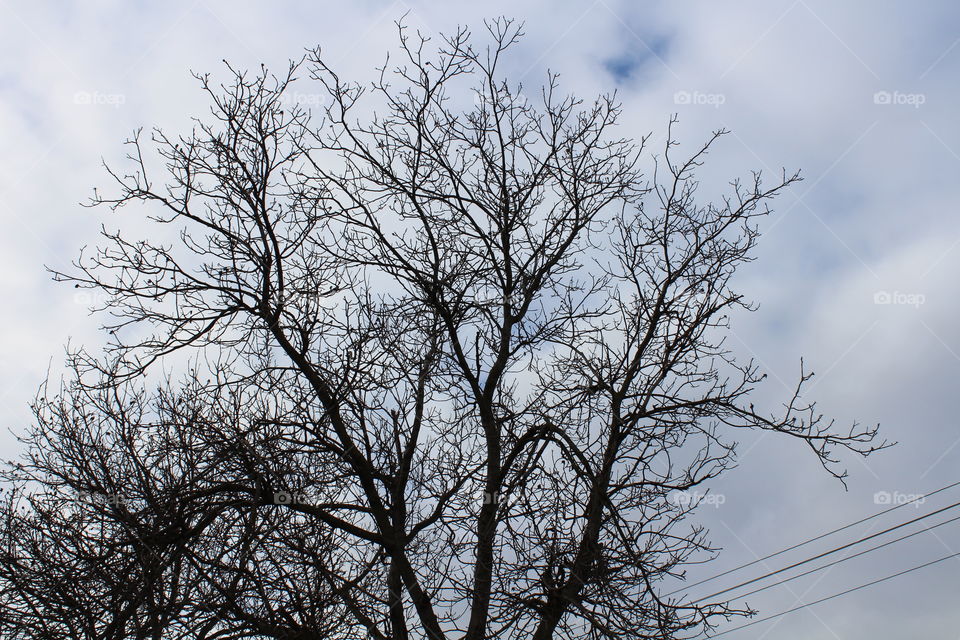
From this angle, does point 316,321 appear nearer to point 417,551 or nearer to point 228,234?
point 228,234

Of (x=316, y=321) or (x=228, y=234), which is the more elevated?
(x=228, y=234)

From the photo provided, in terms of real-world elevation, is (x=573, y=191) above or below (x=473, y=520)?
above

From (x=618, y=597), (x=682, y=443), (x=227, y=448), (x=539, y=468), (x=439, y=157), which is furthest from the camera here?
(x=439, y=157)

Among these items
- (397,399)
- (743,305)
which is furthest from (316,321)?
(743,305)

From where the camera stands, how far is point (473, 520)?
6285 mm

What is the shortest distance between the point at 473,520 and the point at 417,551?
52cm

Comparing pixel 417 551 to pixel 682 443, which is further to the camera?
pixel 682 443

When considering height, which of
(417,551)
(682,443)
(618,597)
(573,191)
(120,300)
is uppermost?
(573,191)

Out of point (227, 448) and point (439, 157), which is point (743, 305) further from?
point (227, 448)

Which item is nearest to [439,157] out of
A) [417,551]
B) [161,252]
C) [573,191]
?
[573,191]

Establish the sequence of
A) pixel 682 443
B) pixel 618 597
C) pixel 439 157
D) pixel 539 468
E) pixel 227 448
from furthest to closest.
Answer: pixel 439 157 < pixel 682 443 < pixel 539 468 < pixel 618 597 < pixel 227 448

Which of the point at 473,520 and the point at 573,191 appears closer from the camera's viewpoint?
the point at 473,520

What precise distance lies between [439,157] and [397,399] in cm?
239

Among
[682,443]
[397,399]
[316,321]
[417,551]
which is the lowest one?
[417,551]
